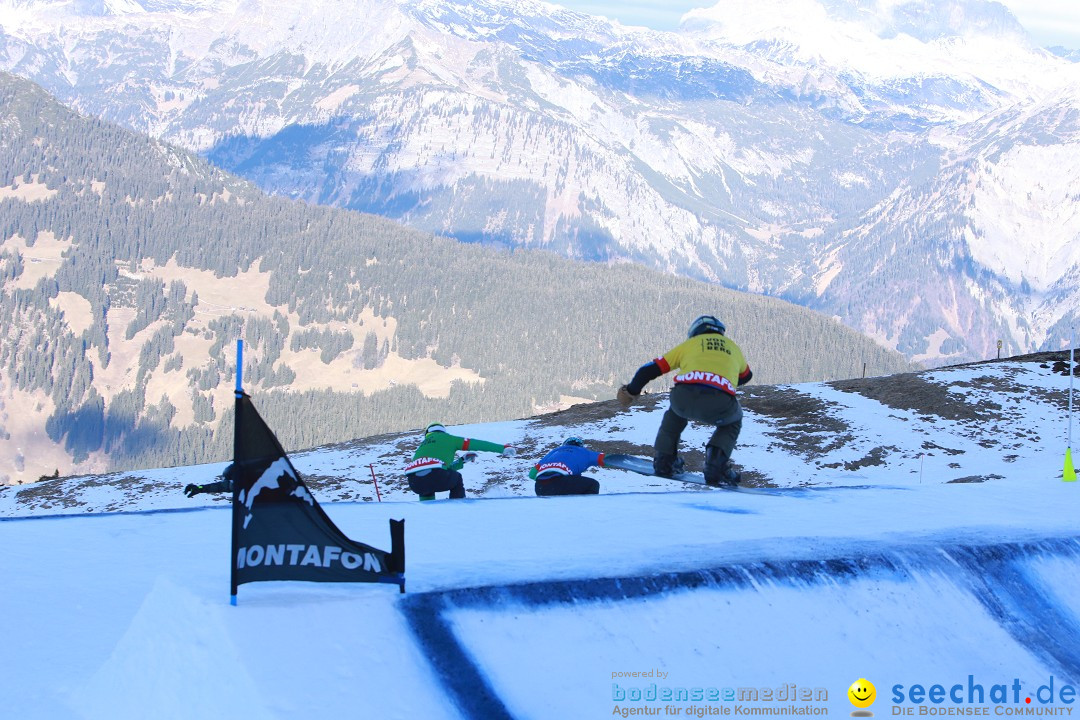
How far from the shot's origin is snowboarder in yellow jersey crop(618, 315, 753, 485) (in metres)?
12.4

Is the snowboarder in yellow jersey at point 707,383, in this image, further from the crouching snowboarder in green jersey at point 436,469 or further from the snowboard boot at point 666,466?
the crouching snowboarder in green jersey at point 436,469

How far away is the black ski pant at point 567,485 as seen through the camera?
51.3 feet

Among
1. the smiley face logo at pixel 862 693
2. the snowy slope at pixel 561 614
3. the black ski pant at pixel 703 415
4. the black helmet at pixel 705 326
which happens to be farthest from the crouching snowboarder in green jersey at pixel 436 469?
the smiley face logo at pixel 862 693

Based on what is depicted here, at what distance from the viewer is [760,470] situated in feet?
108

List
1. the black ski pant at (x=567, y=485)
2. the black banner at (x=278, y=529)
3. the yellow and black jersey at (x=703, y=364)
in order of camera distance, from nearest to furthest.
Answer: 1. the black banner at (x=278, y=529)
2. the yellow and black jersey at (x=703, y=364)
3. the black ski pant at (x=567, y=485)

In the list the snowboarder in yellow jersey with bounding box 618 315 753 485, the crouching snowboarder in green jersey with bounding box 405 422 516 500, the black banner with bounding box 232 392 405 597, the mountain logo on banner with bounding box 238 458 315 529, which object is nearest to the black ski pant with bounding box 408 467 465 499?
the crouching snowboarder in green jersey with bounding box 405 422 516 500

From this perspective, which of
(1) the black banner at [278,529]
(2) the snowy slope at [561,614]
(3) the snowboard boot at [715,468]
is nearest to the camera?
(2) the snowy slope at [561,614]

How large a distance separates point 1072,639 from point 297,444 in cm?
18969

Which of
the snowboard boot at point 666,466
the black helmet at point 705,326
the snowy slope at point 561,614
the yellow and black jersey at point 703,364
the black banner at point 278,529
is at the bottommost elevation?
the snowy slope at point 561,614

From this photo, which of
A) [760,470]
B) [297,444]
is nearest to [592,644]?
[760,470]

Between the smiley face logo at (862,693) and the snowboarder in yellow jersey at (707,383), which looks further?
the snowboarder in yellow jersey at (707,383)

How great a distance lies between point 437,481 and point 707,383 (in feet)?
17.4

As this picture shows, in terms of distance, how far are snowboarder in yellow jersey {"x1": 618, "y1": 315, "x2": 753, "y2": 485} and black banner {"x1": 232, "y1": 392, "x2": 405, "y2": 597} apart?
18.0ft

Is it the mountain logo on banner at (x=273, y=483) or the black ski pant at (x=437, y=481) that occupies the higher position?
the mountain logo on banner at (x=273, y=483)
